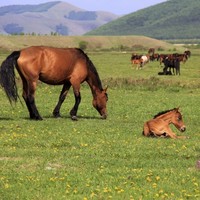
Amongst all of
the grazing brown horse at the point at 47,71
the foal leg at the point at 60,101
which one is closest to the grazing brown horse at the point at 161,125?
the grazing brown horse at the point at 47,71

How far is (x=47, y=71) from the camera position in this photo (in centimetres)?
2033

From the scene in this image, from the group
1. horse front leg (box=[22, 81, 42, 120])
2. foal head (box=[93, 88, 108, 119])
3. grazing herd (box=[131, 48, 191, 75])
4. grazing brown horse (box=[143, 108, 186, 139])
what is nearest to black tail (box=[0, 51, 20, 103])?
horse front leg (box=[22, 81, 42, 120])

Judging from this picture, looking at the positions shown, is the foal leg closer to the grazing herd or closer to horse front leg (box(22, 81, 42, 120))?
horse front leg (box(22, 81, 42, 120))

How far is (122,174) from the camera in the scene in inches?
455

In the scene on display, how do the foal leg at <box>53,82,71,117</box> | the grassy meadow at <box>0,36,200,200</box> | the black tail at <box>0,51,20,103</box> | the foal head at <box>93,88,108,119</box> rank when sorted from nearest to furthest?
the grassy meadow at <box>0,36,200,200</box>, the black tail at <box>0,51,20,103</box>, the foal leg at <box>53,82,71,117</box>, the foal head at <box>93,88,108,119</box>

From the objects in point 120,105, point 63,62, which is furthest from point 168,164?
point 120,105

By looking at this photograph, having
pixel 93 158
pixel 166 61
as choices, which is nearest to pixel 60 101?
pixel 93 158

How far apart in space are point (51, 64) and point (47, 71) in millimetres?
311

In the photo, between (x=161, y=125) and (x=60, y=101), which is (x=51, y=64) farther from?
(x=161, y=125)

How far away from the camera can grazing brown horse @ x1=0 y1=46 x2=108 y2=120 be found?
1914cm

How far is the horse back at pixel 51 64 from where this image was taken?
19750mm

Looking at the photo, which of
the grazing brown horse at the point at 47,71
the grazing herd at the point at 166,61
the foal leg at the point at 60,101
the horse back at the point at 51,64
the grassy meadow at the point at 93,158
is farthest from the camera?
the grazing herd at the point at 166,61

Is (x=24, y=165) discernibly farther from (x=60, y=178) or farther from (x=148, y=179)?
(x=148, y=179)

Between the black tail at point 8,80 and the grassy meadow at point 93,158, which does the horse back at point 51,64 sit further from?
the grassy meadow at point 93,158
